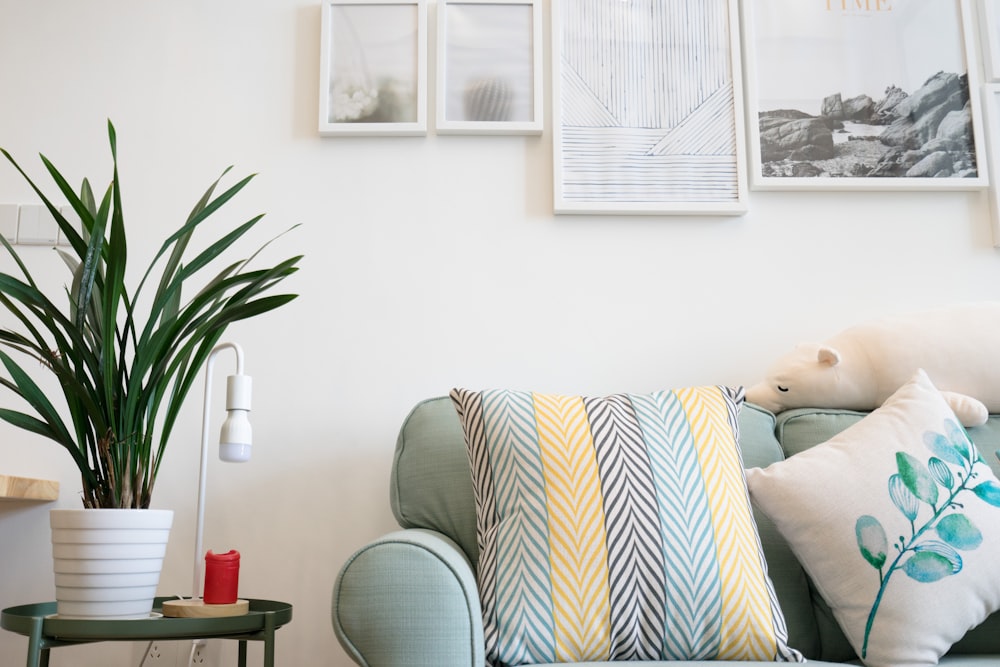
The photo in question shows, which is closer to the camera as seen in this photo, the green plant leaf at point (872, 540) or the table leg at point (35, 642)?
the table leg at point (35, 642)

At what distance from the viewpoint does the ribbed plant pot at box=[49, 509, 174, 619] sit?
3.95 feet

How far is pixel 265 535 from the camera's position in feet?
5.54

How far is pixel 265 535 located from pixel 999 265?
5.47 ft

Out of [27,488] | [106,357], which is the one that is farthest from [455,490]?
[27,488]

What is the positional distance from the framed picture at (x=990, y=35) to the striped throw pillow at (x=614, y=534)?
1.18m

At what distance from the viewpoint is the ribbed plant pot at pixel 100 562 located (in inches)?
47.4

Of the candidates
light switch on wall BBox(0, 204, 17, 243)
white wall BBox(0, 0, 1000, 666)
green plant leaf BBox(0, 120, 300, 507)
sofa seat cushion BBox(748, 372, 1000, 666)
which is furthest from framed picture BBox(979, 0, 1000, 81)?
light switch on wall BBox(0, 204, 17, 243)

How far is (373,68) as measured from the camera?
1856 mm

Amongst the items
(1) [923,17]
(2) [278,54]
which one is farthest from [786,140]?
(2) [278,54]

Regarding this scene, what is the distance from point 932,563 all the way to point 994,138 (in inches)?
44.1

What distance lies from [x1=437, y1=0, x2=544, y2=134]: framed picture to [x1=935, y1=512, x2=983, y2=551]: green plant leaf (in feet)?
3.60

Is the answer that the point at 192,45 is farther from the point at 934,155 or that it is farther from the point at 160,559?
the point at 934,155

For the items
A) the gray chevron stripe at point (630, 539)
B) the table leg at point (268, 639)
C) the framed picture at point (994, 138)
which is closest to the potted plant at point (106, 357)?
the table leg at point (268, 639)

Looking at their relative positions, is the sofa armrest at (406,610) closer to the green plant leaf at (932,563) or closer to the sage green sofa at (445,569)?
the sage green sofa at (445,569)
